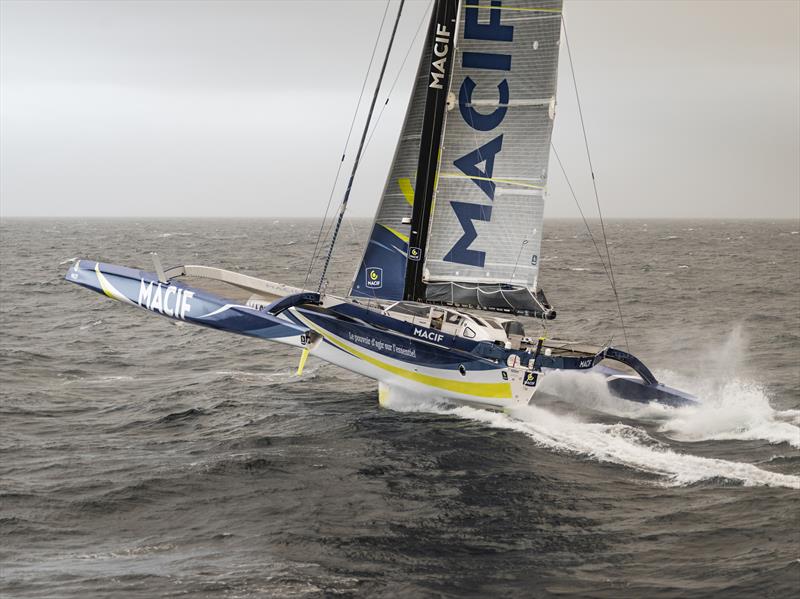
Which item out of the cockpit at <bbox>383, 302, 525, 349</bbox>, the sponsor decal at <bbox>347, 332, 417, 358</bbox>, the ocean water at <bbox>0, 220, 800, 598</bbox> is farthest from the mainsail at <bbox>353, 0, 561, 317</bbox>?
the ocean water at <bbox>0, 220, 800, 598</bbox>

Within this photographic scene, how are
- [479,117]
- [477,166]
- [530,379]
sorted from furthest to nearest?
[477,166] → [479,117] → [530,379]

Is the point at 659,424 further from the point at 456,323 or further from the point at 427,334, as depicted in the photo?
the point at 427,334

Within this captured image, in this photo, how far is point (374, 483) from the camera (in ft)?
39.8

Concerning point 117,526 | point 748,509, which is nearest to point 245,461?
point 117,526

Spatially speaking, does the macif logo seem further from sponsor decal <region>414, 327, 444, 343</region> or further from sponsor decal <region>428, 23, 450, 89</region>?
sponsor decal <region>428, 23, 450, 89</region>

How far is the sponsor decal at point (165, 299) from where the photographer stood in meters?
16.2

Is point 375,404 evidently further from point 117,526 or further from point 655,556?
point 655,556

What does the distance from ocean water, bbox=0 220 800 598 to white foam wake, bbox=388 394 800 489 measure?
55 millimetres

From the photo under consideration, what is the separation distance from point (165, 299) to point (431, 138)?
19.8ft

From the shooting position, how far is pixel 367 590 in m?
8.75

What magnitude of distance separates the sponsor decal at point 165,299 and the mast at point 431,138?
427 cm

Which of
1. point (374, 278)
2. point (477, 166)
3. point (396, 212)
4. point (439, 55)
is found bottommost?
point (374, 278)

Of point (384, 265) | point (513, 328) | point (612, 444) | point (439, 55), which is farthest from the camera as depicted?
point (513, 328)

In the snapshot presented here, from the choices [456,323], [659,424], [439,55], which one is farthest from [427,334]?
[439,55]
